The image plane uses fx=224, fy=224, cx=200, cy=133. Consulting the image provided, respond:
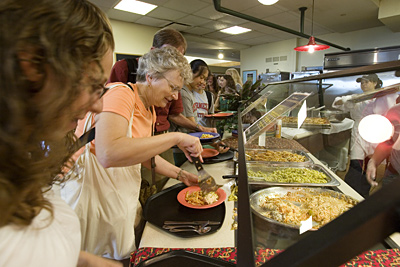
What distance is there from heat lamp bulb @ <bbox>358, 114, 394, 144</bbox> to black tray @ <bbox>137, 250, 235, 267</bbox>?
82cm

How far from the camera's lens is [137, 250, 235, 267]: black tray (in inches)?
30.0

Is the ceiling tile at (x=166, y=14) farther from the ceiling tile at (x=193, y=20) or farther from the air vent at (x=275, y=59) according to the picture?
the air vent at (x=275, y=59)

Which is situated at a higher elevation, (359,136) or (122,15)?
(122,15)

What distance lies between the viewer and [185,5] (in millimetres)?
4961

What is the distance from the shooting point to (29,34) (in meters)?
0.36

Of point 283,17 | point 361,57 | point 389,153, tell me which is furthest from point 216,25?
point 389,153

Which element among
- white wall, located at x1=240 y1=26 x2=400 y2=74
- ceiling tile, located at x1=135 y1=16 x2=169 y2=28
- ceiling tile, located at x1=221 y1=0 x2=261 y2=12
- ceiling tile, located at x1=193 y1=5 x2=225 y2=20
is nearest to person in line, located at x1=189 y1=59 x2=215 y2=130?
ceiling tile, located at x1=221 y1=0 x2=261 y2=12

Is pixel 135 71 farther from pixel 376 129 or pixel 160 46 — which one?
pixel 376 129

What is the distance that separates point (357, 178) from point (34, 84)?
1.26 m

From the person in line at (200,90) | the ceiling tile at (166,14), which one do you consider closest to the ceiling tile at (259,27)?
the ceiling tile at (166,14)

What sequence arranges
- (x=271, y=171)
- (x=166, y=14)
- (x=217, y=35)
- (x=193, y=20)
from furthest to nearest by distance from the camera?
1. (x=217, y=35)
2. (x=193, y=20)
3. (x=166, y=14)
4. (x=271, y=171)

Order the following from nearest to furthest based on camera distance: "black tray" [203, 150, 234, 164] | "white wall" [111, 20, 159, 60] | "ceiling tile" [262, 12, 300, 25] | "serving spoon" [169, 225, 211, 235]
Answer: "serving spoon" [169, 225, 211, 235], "black tray" [203, 150, 234, 164], "ceiling tile" [262, 12, 300, 25], "white wall" [111, 20, 159, 60]

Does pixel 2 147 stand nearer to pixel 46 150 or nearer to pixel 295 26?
pixel 46 150

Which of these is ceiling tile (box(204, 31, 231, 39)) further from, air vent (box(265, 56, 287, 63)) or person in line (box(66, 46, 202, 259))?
person in line (box(66, 46, 202, 259))
